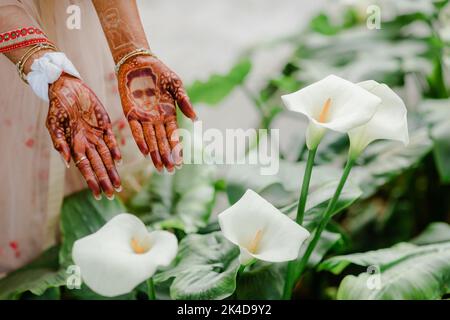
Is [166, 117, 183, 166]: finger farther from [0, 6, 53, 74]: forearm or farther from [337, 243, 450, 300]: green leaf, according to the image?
[337, 243, 450, 300]: green leaf

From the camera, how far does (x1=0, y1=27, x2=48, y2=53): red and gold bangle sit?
2.12 feet

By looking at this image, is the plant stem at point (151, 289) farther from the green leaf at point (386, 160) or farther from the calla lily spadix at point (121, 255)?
the green leaf at point (386, 160)

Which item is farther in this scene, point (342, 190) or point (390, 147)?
point (390, 147)

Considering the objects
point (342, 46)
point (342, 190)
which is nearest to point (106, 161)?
point (342, 190)

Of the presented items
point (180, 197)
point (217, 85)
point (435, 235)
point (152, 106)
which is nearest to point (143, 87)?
point (152, 106)

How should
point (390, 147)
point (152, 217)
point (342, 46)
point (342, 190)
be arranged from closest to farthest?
point (342, 190) < point (152, 217) < point (390, 147) < point (342, 46)

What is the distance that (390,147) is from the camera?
98 cm

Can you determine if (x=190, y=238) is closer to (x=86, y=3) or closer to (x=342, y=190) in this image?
(x=342, y=190)

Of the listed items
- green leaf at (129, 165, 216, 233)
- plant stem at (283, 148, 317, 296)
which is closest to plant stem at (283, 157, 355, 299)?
plant stem at (283, 148, 317, 296)

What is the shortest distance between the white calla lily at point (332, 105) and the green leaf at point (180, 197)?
0.23 m

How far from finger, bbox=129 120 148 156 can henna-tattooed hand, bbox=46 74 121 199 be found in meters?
0.02

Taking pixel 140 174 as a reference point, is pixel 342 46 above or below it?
above
